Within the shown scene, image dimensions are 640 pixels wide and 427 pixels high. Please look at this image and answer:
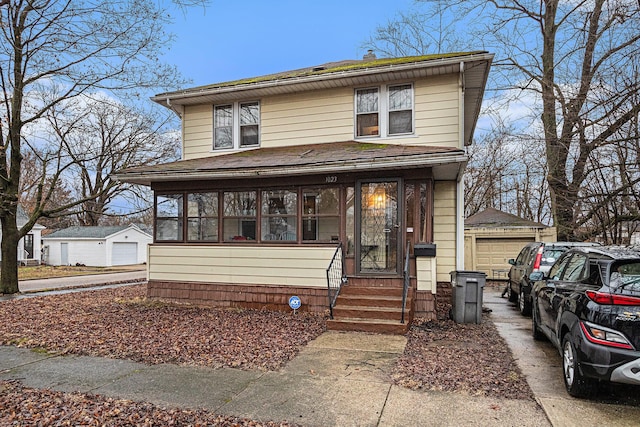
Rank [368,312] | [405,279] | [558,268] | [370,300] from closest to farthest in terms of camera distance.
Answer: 1. [558,268]
2. [405,279]
3. [368,312]
4. [370,300]

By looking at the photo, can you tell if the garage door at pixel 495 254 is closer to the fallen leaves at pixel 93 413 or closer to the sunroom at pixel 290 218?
the sunroom at pixel 290 218

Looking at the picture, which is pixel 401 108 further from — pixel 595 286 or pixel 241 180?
pixel 595 286

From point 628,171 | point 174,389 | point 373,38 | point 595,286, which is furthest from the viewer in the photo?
point 373,38

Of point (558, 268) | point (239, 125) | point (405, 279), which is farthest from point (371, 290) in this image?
point (239, 125)

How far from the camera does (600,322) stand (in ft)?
13.0

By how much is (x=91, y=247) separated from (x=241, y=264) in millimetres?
25921

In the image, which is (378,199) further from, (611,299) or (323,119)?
(611,299)

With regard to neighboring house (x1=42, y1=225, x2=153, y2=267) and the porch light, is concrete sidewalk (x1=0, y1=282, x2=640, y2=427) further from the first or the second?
neighboring house (x1=42, y1=225, x2=153, y2=267)

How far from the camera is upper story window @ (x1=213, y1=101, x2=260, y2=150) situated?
11.1m

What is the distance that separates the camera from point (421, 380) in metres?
4.85

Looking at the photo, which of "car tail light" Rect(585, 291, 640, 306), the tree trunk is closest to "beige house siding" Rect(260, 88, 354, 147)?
"car tail light" Rect(585, 291, 640, 306)

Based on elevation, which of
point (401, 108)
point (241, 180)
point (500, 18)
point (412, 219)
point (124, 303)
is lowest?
point (124, 303)

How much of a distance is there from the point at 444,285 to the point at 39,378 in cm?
784

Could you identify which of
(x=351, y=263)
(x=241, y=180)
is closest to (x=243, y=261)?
(x=241, y=180)
